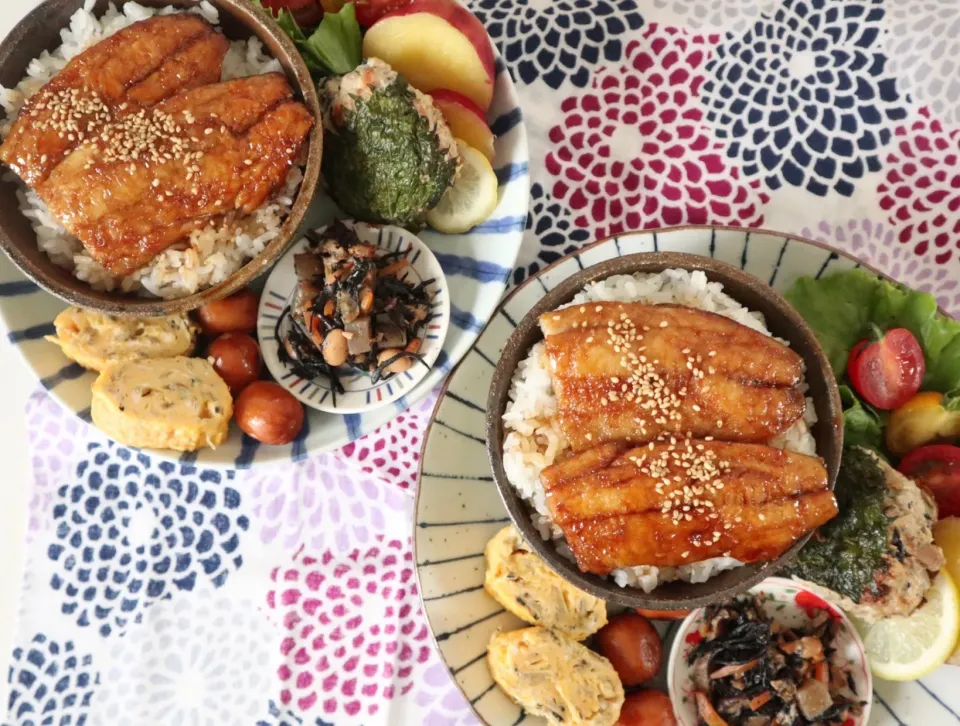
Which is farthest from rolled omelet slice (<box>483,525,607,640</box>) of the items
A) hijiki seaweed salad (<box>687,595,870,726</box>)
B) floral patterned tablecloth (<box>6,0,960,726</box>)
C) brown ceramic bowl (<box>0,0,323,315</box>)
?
brown ceramic bowl (<box>0,0,323,315</box>)

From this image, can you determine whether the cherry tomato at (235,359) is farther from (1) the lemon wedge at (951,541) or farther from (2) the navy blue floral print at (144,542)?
(1) the lemon wedge at (951,541)

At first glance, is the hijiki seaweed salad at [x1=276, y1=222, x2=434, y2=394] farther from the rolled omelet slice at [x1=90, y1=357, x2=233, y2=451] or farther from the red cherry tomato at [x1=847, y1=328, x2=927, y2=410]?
the red cherry tomato at [x1=847, y1=328, x2=927, y2=410]

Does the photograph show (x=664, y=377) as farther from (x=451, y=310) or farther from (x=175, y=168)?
(x=175, y=168)

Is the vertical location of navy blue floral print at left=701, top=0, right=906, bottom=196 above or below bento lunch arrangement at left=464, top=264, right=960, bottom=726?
above

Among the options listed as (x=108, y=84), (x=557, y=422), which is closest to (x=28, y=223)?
(x=108, y=84)

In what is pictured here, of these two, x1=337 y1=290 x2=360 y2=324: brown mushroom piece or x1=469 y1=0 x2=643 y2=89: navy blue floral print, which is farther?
x1=469 y1=0 x2=643 y2=89: navy blue floral print

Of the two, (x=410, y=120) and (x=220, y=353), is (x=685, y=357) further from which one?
(x=220, y=353)

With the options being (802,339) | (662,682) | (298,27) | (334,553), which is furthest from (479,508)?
(298,27)

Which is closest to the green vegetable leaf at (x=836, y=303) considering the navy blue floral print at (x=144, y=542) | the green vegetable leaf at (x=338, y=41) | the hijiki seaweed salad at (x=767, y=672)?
the hijiki seaweed salad at (x=767, y=672)
